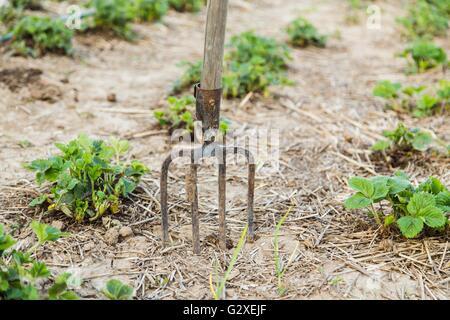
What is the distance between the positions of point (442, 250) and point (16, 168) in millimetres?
2166

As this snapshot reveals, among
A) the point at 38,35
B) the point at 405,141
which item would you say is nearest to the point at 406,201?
the point at 405,141

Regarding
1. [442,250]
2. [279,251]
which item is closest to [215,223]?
[279,251]

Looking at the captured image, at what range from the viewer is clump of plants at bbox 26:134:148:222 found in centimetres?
219

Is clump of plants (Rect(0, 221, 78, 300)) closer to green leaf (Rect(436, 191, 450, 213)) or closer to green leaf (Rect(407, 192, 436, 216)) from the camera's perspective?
green leaf (Rect(407, 192, 436, 216))

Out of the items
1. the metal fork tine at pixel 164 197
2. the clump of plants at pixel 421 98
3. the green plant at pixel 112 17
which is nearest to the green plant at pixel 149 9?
the green plant at pixel 112 17

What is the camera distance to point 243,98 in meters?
3.82

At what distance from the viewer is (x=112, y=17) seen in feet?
16.1

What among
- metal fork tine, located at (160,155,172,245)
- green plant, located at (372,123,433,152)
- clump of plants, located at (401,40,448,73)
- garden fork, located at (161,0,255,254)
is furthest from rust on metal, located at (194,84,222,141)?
clump of plants, located at (401,40,448,73)

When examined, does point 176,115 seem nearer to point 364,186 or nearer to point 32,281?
point 364,186

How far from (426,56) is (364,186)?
2692 mm

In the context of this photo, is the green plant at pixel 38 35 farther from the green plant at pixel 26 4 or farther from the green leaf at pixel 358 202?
the green leaf at pixel 358 202

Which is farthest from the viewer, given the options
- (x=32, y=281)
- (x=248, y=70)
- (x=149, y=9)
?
(x=149, y=9)

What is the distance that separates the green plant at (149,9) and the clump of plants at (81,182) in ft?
11.8
